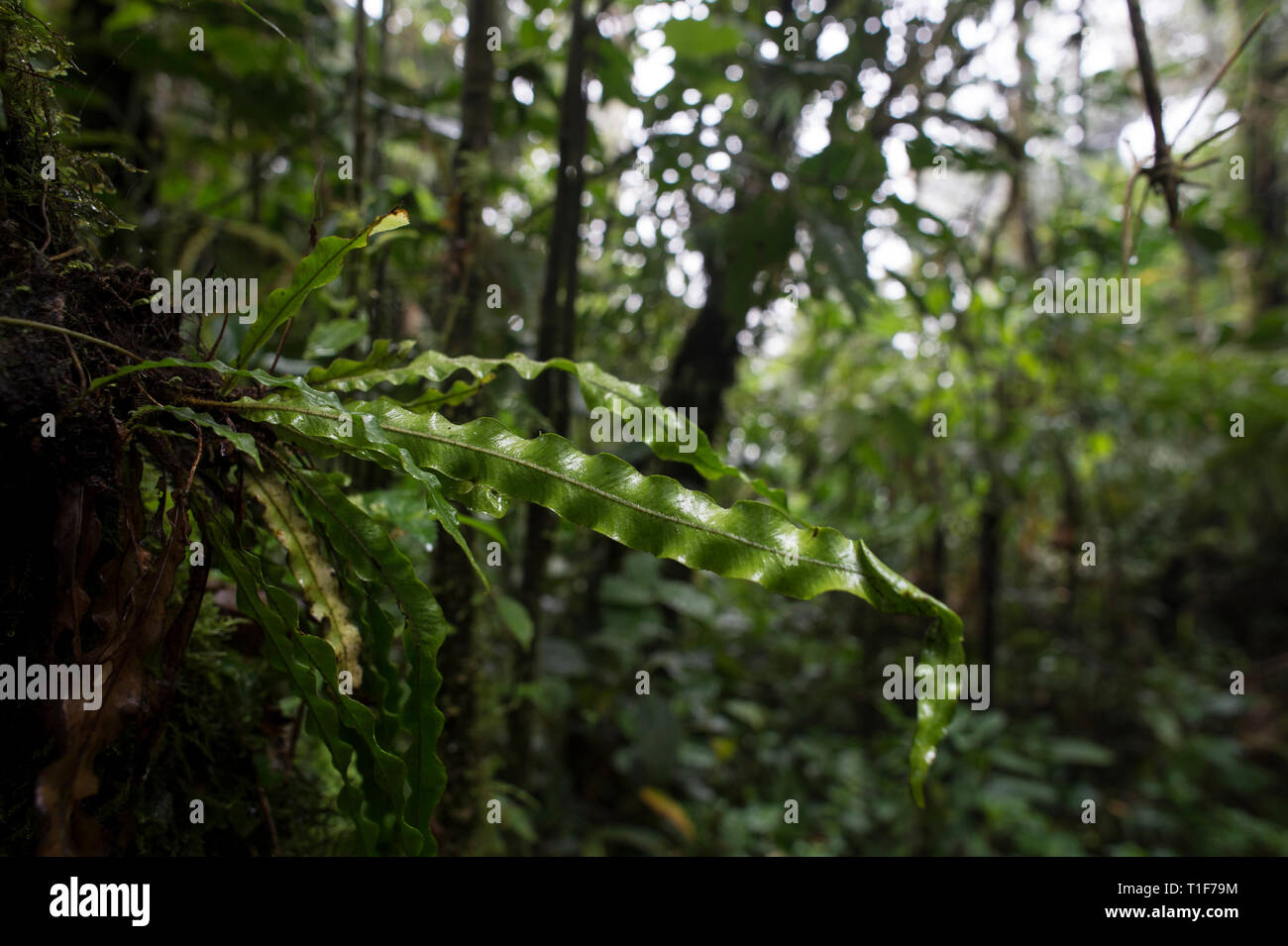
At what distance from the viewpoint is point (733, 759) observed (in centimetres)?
297

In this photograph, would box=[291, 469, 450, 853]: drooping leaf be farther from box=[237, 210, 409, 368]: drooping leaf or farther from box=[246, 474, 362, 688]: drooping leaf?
box=[237, 210, 409, 368]: drooping leaf

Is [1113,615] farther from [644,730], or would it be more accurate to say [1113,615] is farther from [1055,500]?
[644,730]

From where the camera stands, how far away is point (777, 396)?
3.18 m

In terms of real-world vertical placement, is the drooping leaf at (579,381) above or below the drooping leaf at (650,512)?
above

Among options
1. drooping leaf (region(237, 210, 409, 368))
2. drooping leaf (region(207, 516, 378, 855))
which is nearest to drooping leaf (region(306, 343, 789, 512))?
drooping leaf (region(237, 210, 409, 368))

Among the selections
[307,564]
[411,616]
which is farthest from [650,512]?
[307,564]

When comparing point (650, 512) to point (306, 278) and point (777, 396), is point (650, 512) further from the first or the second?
point (777, 396)

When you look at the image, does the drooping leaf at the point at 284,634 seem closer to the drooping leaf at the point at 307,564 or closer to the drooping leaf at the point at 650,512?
the drooping leaf at the point at 307,564

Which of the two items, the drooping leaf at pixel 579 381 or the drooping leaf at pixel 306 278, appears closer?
the drooping leaf at pixel 306 278

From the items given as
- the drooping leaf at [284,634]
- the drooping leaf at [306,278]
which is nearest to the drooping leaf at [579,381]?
the drooping leaf at [306,278]

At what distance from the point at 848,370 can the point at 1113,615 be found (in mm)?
2136

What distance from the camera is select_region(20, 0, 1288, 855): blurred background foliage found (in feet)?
4.94

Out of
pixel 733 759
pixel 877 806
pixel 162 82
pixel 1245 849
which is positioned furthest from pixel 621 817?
pixel 162 82

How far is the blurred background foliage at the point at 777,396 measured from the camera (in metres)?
1.51
